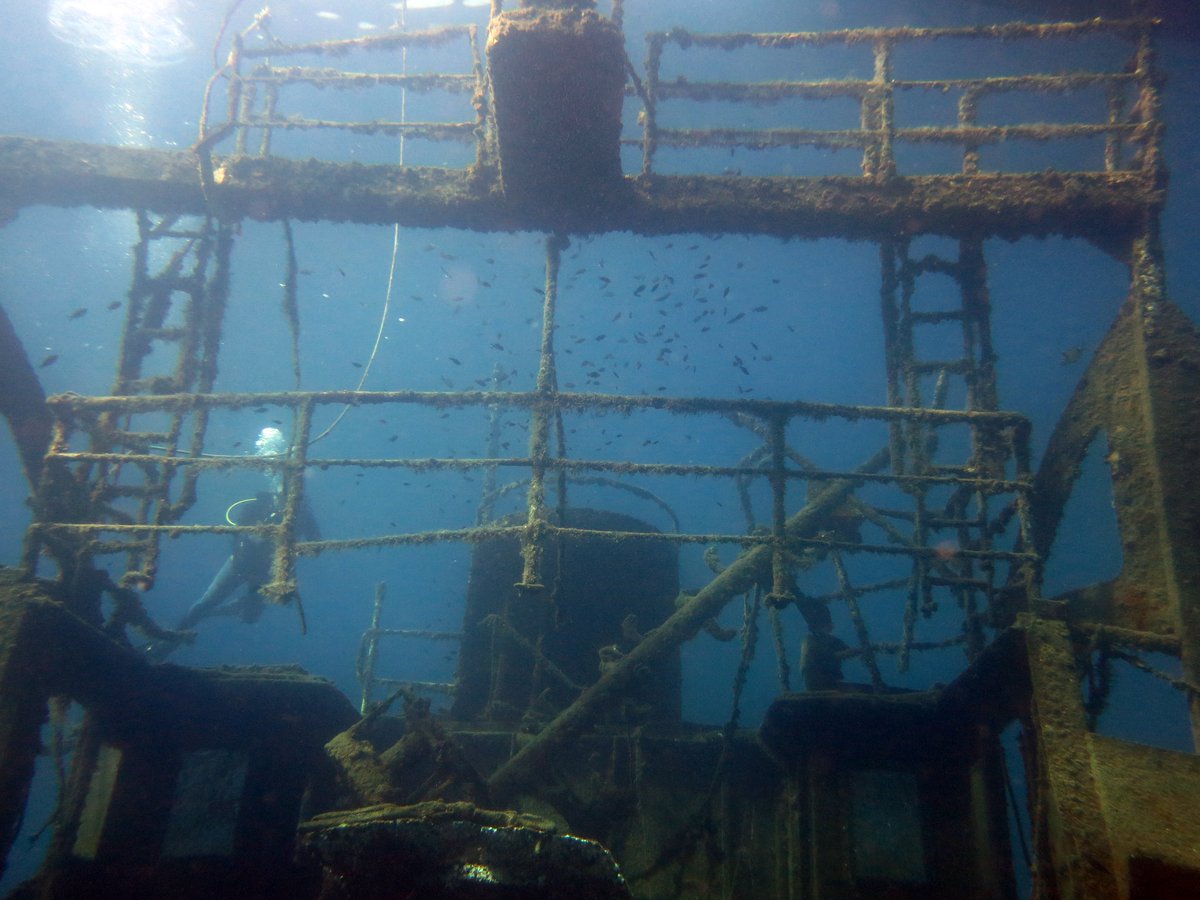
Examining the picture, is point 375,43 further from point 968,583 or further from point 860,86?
point 968,583

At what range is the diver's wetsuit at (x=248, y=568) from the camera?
14.5 m

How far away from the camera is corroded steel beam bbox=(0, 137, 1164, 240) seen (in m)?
6.34

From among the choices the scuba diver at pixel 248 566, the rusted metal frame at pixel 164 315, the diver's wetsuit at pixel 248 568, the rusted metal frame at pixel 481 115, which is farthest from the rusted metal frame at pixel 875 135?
the diver's wetsuit at pixel 248 568

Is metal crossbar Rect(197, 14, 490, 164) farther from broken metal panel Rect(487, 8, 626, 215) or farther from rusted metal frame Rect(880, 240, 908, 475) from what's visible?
rusted metal frame Rect(880, 240, 908, 475)

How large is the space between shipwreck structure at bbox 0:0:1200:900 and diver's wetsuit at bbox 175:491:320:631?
26.3ft

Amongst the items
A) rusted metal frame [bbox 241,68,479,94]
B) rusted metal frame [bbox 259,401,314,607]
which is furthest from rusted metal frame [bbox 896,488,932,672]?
rusted metal frame [bbox 241,68,479,94]

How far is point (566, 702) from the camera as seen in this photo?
8.53 m

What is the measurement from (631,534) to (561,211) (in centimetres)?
359

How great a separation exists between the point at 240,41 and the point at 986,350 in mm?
9052

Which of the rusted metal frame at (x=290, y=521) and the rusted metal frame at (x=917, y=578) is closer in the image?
the rusted metal frame at (x=290, y=521)

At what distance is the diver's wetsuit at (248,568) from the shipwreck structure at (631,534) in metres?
8.02

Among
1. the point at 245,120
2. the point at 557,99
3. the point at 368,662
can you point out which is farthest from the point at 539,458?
the point at 368,662

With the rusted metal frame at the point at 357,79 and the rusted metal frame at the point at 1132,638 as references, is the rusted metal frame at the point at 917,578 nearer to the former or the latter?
the rusted metal frame at the point at 1132,638

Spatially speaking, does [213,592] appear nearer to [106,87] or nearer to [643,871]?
[643,871]
